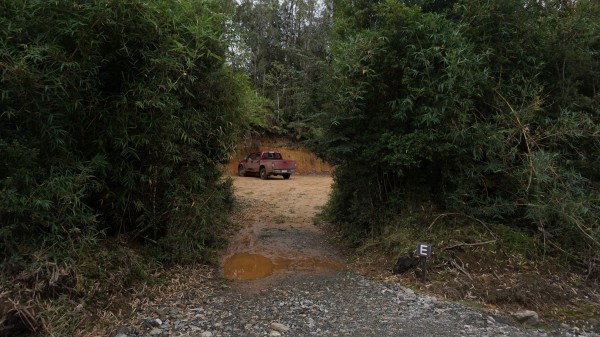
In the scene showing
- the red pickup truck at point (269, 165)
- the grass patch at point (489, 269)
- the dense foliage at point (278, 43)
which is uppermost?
the dense foliage at point (278, 43)

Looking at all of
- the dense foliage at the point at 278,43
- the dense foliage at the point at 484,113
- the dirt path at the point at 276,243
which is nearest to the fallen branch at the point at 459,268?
the dense foliage at the point at 484,113

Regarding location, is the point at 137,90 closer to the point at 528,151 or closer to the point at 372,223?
the point at 372,223

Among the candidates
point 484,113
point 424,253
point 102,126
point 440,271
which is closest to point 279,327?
point 424,253

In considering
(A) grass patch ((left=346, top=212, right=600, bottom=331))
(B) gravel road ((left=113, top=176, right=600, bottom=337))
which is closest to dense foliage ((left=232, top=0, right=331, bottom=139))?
(A) grass patch ((left=346, top=212, right=600, bottom=331))

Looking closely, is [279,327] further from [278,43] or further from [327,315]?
[278,43]

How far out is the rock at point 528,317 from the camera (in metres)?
3.91

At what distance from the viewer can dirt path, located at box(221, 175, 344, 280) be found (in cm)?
567

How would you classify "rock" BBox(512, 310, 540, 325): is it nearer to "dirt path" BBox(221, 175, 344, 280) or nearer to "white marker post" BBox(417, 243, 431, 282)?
"white marker post" BBox(417, 243, 431, 282)

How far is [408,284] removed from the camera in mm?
4832

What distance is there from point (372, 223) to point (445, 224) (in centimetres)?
129

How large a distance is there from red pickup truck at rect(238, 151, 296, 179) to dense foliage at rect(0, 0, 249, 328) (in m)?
11.9

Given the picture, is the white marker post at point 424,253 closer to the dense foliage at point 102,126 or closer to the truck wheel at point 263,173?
the dense foliage at point 102,126

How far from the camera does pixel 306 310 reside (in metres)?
4.07

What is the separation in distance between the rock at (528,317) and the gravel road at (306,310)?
0.12m
